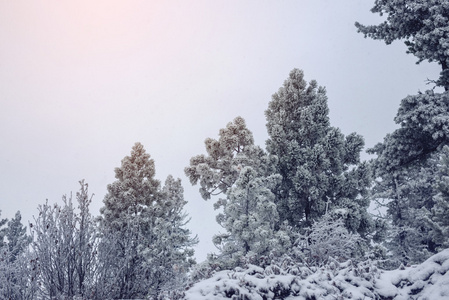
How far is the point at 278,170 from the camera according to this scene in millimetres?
19531

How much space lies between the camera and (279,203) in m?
18.5

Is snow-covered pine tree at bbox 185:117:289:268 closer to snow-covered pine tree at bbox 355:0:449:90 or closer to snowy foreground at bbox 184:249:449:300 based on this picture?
snowy foreground at bbox 184:249:449:300

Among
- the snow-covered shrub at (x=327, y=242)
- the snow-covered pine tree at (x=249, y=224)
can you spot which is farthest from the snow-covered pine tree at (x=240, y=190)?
the snow-covered shrub at (x=327, y=242)

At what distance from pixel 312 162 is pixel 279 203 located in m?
2.75

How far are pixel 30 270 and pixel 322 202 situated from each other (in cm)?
1315

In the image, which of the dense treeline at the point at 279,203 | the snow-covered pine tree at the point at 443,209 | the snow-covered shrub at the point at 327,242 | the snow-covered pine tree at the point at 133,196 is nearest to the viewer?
the dense treeline at the point at 279,203

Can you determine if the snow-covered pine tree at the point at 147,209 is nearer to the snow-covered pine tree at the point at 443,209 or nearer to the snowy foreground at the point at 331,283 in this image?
the snowy foreground at the point at 331,283

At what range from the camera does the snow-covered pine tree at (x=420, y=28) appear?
13502mm

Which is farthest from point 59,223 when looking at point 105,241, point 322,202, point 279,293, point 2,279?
point 322,202

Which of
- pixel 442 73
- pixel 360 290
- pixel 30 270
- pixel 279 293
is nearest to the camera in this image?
pixel 279 293

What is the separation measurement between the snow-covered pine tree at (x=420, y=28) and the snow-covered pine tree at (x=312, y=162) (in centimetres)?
513

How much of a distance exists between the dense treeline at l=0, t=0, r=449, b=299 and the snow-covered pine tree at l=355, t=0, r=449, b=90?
0.17 feet

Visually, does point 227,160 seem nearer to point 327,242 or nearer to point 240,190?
point 240,190

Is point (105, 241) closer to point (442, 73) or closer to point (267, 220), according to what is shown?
point (267, 220)
